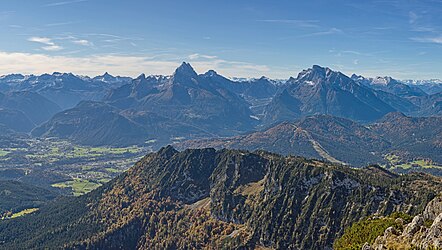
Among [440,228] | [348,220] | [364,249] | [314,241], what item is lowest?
[314,241]

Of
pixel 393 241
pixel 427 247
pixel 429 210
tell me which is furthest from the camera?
pixel 429 210

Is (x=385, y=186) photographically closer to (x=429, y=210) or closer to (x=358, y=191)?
(x=358, y=191)

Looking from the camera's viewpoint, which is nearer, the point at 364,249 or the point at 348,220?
the point at 364,249

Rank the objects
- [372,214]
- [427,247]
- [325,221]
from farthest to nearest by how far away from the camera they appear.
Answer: [325,221] → [372,214] → [427,247]

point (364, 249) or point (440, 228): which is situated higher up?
point (440, 228)

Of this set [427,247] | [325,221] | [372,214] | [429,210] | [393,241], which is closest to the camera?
[427,247]

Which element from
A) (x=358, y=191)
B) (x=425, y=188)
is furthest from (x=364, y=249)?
(x=425, y=188)

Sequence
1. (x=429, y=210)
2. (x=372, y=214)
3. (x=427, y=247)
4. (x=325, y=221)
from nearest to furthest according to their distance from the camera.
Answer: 1. (x=427, y=247)
2. (x=429, y=210)
3. (x=372, y=214)
4. (x=325, y=221)

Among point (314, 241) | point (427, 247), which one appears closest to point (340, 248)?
point (427, 247)

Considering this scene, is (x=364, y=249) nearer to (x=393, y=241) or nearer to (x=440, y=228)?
(x=393, y=241)
